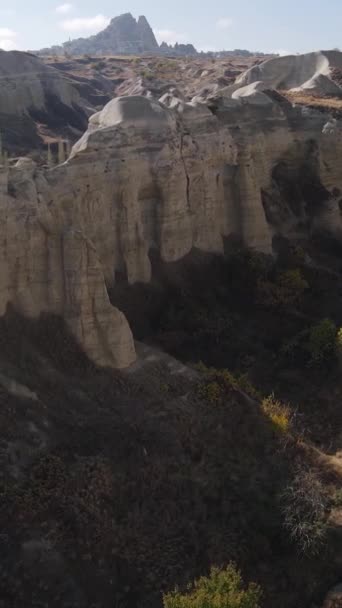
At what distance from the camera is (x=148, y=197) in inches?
768

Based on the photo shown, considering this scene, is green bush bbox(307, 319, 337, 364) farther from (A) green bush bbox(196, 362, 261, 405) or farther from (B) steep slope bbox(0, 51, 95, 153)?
(B) steep slope bbox(0, 51, 95, 153)

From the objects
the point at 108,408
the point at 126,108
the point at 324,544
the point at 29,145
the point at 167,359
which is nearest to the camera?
the point at 324,544

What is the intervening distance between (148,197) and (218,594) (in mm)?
12207

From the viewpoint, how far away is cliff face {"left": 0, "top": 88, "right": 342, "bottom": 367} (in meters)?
15.2

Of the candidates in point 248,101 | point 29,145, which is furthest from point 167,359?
point 29,145

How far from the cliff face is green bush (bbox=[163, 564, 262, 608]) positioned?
6121mm

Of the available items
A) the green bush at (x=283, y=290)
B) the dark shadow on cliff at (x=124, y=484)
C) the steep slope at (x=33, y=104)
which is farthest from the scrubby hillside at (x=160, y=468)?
the steep slope at (x=33, y=104)

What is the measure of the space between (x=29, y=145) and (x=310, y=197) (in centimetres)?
3030

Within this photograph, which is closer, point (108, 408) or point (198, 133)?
point (108, 408)

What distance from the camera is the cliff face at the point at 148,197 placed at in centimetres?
1518

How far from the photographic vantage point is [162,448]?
13.7 meters

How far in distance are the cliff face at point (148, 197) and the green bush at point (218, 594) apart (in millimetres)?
6121

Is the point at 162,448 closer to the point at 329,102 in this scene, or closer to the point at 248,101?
the point at 248,101

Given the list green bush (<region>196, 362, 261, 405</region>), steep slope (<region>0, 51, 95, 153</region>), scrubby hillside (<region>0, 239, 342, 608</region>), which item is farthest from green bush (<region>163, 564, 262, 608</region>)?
steep slope (<region>0, 51, 95, 153</region>)
